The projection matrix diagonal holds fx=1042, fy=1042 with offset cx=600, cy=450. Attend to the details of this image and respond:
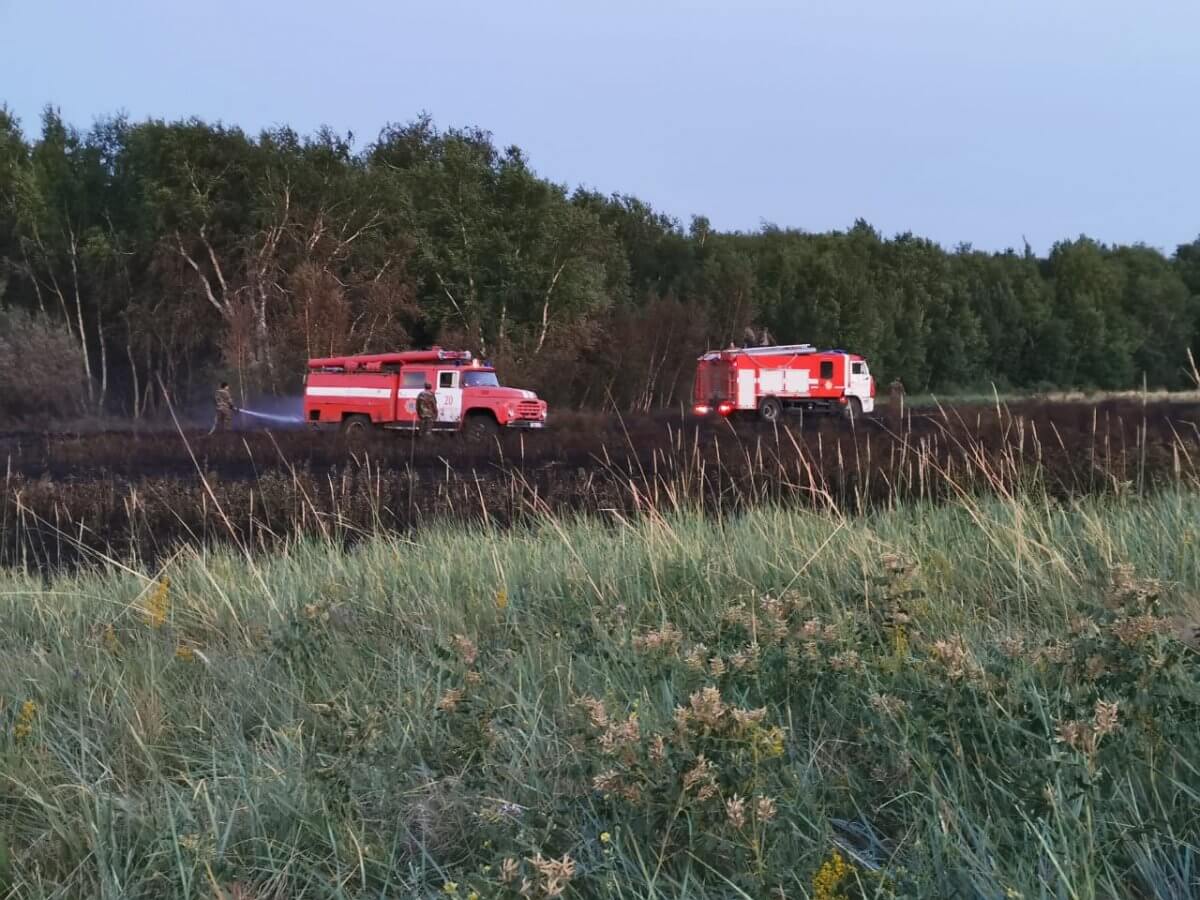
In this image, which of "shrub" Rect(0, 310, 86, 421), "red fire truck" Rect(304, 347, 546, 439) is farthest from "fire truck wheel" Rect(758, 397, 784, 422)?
"shrub" Rect(0, 310, 86, 421)

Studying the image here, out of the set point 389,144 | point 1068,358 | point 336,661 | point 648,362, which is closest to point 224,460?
point 336,661

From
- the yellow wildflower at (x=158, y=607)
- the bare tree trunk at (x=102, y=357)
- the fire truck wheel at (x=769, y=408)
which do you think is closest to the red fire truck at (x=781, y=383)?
the fire truck wheel at (x=769, y=408)

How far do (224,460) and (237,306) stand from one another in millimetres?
21453

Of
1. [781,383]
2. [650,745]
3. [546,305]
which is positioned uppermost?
[546,305]

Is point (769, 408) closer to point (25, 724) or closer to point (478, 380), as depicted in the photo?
point (478, 380)

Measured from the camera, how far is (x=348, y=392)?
27109 mm

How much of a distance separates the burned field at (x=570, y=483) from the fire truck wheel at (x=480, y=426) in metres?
5.31

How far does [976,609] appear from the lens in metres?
3.91

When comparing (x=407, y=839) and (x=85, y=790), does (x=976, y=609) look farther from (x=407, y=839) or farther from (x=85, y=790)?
(x=85, y=790)

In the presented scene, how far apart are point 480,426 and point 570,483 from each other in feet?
42.4

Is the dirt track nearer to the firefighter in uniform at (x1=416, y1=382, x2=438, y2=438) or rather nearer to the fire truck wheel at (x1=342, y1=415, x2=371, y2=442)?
the firefighter in uniform at (x1=416, y1=382, x2=438, y2=438)

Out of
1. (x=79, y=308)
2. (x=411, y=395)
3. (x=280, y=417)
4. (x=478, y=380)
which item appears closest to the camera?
(x=478, y=380)

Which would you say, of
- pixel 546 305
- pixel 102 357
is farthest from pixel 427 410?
pixel 102 357

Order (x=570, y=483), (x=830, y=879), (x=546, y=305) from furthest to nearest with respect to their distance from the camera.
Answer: (x=546, y=305), (x=570, y=483), (x=830, y=879)
